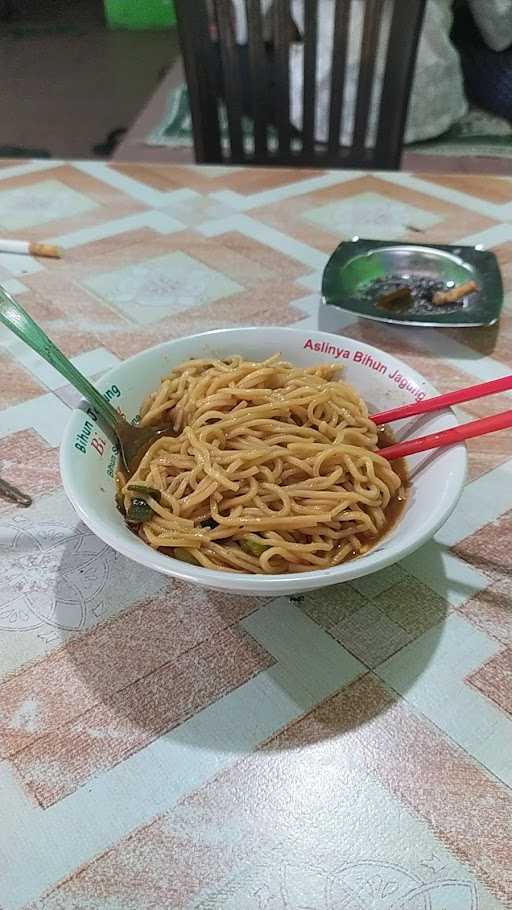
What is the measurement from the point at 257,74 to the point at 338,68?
22cm

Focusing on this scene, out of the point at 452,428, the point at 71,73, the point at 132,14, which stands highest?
the point at 452,428

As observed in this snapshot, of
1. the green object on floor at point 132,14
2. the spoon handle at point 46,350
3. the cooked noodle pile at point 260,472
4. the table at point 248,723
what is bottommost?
the green object on floor at point 132,14

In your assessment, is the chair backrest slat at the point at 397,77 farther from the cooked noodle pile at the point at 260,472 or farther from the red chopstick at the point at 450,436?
the red chopstick at the point at 450,436

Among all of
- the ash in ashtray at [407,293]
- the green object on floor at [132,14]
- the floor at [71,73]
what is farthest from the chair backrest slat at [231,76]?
the green object on floor at [132,14]

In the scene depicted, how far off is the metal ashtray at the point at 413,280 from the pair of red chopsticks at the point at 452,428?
32cm

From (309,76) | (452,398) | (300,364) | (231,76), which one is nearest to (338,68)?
(309,76)

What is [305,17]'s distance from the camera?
5.78ft

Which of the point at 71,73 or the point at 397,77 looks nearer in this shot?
the point at 397,77

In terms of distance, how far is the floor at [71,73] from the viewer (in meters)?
3.97

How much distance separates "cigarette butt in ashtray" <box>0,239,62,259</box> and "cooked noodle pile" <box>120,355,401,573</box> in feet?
2.20

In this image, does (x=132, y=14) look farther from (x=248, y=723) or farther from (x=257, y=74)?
(x=248, y=723)

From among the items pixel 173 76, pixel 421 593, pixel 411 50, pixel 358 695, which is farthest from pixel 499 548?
pixel 173 76

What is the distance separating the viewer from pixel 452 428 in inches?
28.8

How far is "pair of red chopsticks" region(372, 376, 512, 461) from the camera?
69cm
